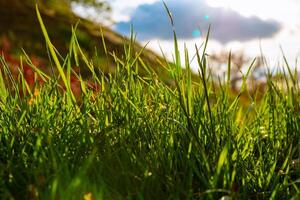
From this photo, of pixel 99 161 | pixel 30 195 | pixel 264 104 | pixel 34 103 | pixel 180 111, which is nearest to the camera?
pixel 30 195

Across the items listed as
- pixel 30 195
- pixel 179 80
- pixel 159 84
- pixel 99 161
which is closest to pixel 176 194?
pixel 99 161

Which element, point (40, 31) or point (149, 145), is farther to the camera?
point (40, 31)

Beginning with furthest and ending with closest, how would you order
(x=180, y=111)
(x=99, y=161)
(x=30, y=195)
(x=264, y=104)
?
(x=264, y=104)
(x=180, y=111)
(x=99, y=161)
(x=30, y=195)

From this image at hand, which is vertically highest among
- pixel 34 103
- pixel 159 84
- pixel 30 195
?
pixel 159 84

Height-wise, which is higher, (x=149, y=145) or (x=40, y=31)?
(x=149, y=145)

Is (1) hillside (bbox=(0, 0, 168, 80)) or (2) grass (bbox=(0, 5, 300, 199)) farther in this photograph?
(1) hillside (bbox=(0, 0, 168, 80))

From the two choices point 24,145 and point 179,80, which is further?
point 179,80

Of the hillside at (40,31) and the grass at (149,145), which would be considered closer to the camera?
the grass at (149,145)

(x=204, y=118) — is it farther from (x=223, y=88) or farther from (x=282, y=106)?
(x=282, y=106)
